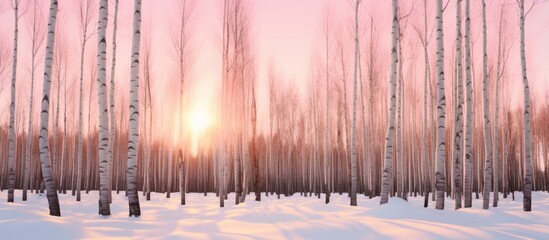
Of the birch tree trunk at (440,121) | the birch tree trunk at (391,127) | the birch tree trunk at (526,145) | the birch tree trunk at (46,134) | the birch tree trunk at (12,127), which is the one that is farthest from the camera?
the birch tree trunk at (12,127)

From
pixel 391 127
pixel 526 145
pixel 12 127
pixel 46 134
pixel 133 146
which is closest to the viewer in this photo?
pixel 133 146

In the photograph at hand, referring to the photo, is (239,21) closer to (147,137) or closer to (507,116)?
(147,137)

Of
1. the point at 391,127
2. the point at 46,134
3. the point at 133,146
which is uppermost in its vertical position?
the point at 391,127

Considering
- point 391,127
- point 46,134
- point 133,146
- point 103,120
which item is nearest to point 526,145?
point 391,127

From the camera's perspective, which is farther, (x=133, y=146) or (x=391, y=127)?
(x=391, y=127)

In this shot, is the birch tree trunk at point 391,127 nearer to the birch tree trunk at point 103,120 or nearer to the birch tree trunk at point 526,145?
the birch tree trunk at point 526,145

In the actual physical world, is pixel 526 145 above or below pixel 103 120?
below

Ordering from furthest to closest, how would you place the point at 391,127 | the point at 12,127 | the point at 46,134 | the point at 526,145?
the point at 12,127, the point at 526,145, the point at 391,127, the point at 46,134

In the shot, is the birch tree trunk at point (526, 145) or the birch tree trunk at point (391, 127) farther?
the birch tree trunk at point (526, 145)

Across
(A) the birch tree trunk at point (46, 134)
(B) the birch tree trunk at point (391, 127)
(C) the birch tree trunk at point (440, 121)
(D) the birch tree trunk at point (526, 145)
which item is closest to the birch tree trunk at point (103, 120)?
(A) the birch tree trunk at point (46, 134)

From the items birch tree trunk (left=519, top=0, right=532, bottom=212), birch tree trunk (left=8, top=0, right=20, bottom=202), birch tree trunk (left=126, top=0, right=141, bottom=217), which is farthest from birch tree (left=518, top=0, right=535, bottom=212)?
birch tree trunk (left=8, top=0, right=20, bottom=202)

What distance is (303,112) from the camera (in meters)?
32.6

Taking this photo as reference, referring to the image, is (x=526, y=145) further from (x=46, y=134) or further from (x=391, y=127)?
(x=46, y=134)

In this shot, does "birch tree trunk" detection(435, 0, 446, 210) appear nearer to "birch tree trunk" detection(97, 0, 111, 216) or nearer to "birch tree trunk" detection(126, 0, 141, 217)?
"birch tree trunk" detection(126, 0, 141, 217)
